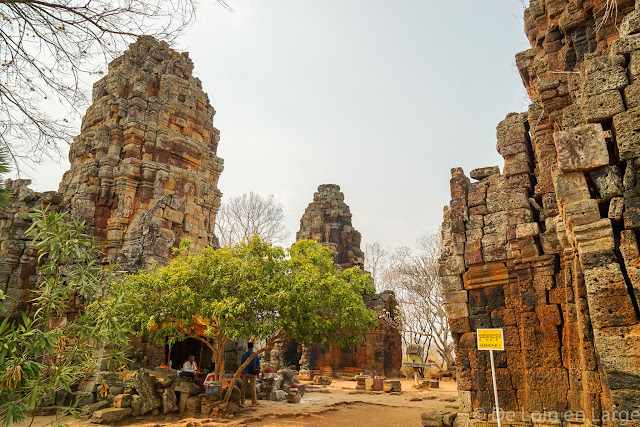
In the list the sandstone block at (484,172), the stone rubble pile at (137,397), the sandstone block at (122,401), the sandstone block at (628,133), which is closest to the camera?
the sandstone block at (628,133)

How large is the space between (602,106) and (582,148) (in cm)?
53

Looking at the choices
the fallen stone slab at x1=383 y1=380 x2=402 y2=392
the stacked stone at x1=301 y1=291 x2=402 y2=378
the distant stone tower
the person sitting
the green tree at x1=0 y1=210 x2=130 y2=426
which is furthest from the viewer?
the distant stone tower

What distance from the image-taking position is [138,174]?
13898 mm

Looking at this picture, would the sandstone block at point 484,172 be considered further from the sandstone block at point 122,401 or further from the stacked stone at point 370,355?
the stacked stone at point 370,355

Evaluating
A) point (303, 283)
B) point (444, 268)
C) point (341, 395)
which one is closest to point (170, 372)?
point (303, 283)

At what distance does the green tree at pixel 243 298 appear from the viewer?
9008 millimetres

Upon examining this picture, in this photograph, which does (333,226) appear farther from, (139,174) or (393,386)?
(139,174)

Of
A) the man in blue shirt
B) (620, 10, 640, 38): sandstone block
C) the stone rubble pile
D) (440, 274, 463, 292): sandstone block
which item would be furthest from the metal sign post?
the man in blue shirt

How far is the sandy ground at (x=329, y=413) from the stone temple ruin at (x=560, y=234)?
2913 mm

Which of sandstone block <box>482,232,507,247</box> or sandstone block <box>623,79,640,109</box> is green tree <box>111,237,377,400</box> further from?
sandstone block <box>623,79,640,109</box>

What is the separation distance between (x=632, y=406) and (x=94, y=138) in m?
15.9

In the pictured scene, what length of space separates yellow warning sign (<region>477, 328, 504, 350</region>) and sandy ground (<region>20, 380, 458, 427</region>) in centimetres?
326

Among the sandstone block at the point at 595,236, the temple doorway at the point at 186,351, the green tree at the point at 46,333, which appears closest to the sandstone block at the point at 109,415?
the green tree at the point at 46,333

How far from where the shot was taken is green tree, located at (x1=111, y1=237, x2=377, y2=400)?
29.6ft
